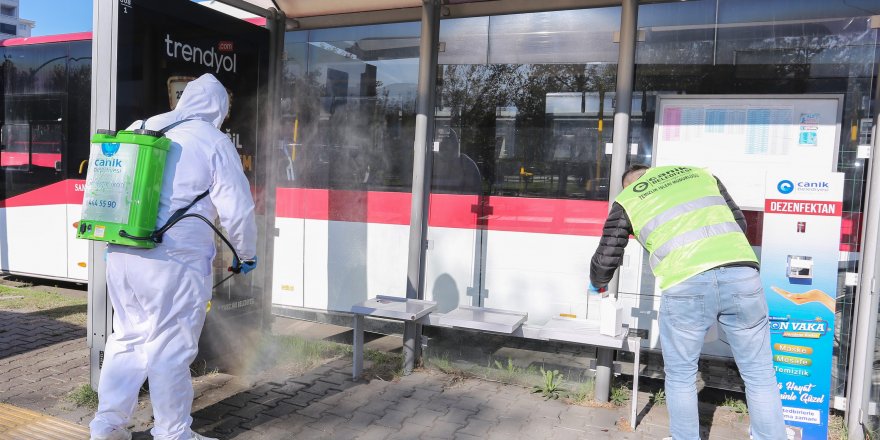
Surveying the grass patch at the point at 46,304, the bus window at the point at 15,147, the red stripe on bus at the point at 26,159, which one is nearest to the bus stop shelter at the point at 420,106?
the grass patch at the point at 46,304

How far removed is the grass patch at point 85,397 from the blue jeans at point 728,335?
347 cm

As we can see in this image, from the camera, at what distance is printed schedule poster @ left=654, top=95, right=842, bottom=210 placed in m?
3.93

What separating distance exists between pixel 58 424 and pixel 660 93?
4295 millimetres

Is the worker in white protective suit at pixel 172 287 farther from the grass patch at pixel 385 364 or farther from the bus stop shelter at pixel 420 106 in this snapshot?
the grass patch at pixel 385 364

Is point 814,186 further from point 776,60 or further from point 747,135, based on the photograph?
point 776,60

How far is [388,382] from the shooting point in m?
4.52

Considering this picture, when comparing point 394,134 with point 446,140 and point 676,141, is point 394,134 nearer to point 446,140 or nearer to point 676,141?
point 446,140

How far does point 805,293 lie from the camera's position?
3496mm

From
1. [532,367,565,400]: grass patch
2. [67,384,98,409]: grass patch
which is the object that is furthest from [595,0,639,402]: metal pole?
[67,384,98,409]: grass patch

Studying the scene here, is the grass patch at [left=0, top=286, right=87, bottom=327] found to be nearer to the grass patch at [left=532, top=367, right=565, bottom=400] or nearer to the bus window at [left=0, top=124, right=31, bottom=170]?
the bus window at [left=0, top=124, right=31, bottom=170]

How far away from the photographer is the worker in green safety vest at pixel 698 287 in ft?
9.94

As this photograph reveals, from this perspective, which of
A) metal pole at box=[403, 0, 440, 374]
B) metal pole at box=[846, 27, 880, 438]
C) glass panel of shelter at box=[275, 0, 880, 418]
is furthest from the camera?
metal pole at box=[403, 0, 440, 374]

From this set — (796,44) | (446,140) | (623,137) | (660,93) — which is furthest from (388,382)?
(796,44)

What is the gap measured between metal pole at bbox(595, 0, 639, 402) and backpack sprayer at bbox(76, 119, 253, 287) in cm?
254
